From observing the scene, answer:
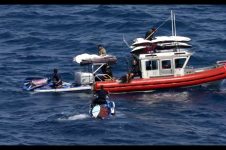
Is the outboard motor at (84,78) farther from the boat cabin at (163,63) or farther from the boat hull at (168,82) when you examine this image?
the boat cabin at (163,63)

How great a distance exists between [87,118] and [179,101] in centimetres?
562

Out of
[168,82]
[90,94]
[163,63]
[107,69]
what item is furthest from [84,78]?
[168,82]

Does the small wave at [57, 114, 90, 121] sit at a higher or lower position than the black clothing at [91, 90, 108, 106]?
lower

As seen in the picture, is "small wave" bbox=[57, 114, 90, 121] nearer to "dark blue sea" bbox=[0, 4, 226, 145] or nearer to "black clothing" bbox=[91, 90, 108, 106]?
"dark blue sea" bbox=[0, 4, 226, 145]

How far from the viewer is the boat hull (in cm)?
2595

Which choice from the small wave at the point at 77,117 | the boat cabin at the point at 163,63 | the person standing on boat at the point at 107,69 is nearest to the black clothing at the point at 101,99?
the small wave at the point at 77,117

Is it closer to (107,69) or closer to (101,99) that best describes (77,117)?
(101,99)

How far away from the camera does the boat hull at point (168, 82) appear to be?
85.1 ft

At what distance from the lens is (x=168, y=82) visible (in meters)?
26.3

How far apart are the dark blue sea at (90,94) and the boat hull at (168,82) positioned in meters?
0.35

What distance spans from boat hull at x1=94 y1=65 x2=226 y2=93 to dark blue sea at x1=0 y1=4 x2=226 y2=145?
35 cm

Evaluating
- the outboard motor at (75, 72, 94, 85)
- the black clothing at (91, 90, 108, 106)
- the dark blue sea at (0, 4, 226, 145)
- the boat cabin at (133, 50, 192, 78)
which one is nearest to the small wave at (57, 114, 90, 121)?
the dark blue sea at (0, 4, 226, 145)
